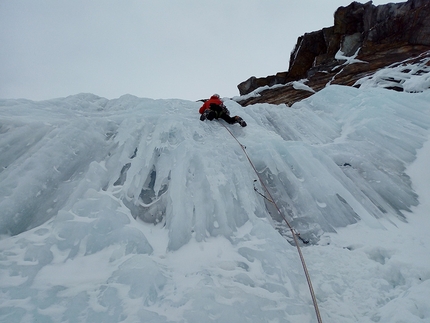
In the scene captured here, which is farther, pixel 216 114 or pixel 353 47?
pixel 353 47

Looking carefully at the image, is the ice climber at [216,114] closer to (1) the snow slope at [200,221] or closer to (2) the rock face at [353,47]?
(1) the snow slope at [200,221]

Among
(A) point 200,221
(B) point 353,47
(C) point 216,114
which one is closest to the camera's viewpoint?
(A) point 200,221

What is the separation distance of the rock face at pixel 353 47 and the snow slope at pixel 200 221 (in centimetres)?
699

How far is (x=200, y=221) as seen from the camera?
126 inches

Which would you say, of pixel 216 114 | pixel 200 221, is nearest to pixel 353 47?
pixel 216 114

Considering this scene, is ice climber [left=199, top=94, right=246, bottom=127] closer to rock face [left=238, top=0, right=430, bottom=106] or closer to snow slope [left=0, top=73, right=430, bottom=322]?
snow slope [left=0, top=73, right=430, bottom=322]

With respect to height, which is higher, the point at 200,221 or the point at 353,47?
the point at 353,47

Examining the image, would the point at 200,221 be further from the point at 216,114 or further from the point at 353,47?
the point at 353,47

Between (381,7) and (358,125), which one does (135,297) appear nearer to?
(358,125)

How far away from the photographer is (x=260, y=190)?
155 inches

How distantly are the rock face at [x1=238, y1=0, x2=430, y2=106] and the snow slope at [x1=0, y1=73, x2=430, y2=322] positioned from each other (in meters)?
6.99

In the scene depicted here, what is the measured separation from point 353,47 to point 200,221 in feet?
61.3

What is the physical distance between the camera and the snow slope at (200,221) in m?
2.22

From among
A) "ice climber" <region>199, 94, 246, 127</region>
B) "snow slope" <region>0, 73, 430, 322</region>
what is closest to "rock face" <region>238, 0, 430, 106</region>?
"ice climber" <region>199, 94, 246, 127</region>
